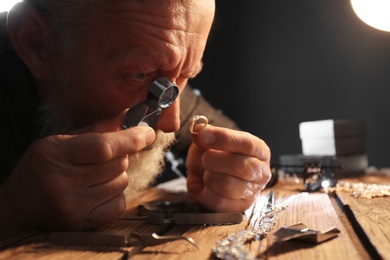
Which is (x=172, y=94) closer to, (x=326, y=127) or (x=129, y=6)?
(x=129, y=6)

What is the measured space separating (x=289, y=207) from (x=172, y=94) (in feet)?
1.27

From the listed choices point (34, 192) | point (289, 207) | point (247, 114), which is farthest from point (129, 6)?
point (247, 114)

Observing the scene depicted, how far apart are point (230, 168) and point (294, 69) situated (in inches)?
77.9

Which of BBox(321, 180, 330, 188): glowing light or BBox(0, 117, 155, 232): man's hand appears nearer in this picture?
BBox(0, 117, 155, 232): man's hand

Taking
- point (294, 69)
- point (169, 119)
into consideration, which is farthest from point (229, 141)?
point (294, 69)

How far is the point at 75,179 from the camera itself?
778 mm

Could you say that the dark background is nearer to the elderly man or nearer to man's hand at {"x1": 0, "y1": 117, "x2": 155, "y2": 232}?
the elderly man

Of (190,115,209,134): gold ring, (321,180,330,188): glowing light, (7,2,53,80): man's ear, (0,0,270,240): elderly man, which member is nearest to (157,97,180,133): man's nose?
(0,0,270,240): elderly man

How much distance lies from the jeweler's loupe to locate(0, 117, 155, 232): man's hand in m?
0.17

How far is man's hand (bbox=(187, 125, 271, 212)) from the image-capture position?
0.90 m

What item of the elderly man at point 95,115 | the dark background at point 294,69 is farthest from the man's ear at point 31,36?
the dark background at point 294,69

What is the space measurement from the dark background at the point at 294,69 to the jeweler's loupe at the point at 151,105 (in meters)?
1.82

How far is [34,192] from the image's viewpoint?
31.5 inches

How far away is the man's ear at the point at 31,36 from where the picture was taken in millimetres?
1128
